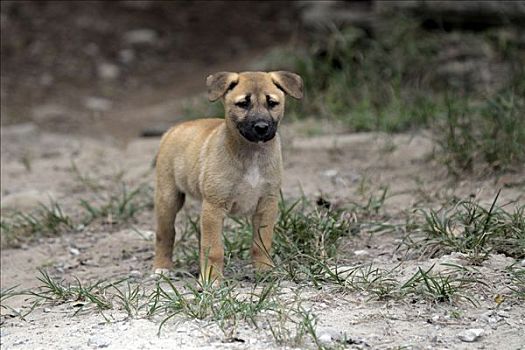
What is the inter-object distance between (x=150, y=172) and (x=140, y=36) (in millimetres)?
5660

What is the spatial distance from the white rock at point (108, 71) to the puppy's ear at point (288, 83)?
752cm

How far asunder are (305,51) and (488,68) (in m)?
2.01

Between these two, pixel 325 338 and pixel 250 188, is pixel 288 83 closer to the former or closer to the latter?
pixel 250 188

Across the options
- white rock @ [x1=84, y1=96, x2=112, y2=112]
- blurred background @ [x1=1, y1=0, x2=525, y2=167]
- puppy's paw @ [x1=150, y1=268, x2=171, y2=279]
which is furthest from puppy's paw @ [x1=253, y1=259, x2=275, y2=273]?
white rock @ [x1=84, y1=96, x2=112, y2=112]

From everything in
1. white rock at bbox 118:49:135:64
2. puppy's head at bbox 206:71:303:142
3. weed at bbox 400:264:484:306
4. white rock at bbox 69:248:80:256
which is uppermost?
puppy's head at bbox 206:71:303:142

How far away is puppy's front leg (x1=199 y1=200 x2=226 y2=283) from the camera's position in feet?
18.4

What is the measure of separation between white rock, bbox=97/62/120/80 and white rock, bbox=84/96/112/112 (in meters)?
0.74

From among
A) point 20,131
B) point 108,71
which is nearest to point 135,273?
point 20,131

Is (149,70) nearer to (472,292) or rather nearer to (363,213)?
(363,213)

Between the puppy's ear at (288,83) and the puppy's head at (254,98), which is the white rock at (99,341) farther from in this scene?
the puppy's ear at (288,83)

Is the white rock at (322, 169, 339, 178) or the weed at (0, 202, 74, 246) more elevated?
the white rock at (322, 169, 339, 178)

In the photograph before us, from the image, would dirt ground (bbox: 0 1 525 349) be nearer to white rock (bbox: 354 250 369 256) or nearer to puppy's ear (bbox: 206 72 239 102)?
white rock (bbox: 354 250 369 256)

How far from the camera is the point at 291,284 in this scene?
218 inches

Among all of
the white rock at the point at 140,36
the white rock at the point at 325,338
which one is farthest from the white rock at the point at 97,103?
the white rock at the point at 325,338
